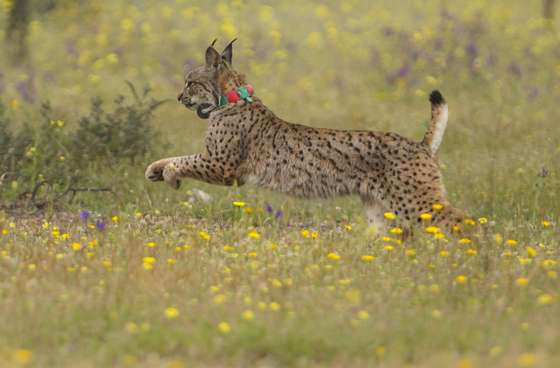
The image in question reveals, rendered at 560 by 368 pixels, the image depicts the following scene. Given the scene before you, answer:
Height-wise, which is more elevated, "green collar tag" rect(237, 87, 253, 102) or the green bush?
"green collar tag" rect(237, 87, 253, 102)

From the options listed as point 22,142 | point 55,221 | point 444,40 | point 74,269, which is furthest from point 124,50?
point 74,269

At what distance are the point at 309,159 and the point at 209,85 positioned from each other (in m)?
1.02

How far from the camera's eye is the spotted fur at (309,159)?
669 centimetres

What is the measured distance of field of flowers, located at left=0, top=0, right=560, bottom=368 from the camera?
429 cm

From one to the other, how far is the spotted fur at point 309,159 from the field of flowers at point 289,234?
26 centimetres

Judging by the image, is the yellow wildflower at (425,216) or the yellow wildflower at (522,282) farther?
the yellow wildflower at (425,216)

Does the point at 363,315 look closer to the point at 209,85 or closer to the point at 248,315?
the point at 248,315

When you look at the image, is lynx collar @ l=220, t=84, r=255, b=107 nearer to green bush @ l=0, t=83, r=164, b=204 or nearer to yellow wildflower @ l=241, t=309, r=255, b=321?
green bush @ l=0, t=83, r=164, b=204

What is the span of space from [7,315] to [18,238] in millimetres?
1980

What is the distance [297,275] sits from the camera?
17.7 ft

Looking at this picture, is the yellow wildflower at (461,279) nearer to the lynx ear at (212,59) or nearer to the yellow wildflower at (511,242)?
the yellow wildflower at (511,242)

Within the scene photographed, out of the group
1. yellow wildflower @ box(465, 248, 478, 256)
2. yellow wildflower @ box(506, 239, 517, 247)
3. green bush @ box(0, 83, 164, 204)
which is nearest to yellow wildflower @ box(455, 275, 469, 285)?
yellow wildflower @ box(465, 248, 478, 256)

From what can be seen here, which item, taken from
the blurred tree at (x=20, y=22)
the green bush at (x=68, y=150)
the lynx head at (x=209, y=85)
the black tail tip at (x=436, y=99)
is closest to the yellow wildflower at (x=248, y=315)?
the black tail tip at (x=436, y=99)

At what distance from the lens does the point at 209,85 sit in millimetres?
7527
